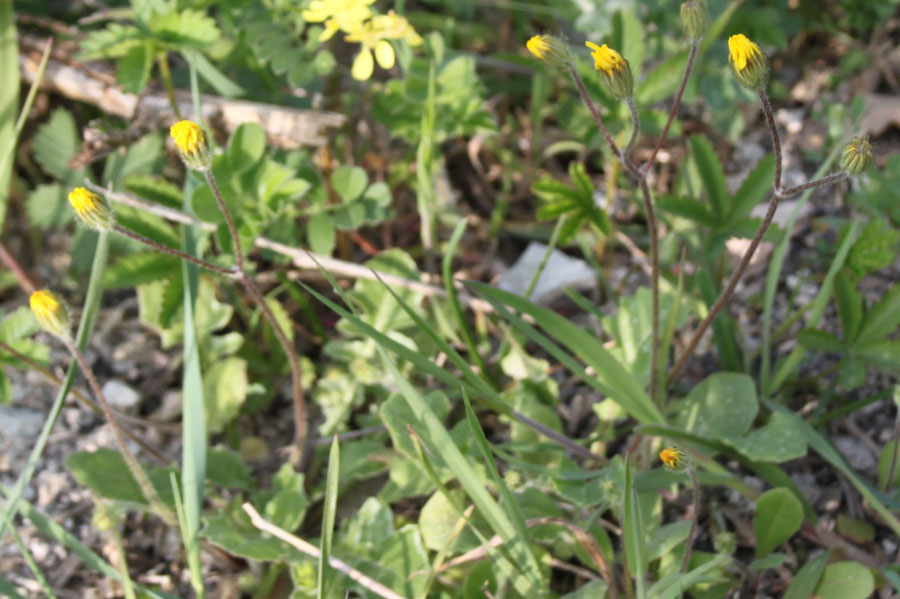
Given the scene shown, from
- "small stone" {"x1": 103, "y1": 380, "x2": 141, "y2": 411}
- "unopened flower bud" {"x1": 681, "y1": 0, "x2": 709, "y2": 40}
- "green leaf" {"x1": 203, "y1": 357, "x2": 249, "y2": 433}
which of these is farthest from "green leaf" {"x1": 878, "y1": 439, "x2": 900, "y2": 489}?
"small stone" {"x1": 103, "y1": 380, "x2": 141, "y2": 411}

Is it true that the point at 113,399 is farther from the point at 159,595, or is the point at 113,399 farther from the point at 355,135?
the point at 355,135

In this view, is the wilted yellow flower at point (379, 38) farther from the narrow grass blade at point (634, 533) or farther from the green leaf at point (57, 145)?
the narrow grass blade at point (634, 533)

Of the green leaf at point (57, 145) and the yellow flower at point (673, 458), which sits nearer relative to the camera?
the yellow flower at point (673, 458)

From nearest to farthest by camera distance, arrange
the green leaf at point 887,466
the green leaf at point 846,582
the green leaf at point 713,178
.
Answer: the green leaf at point 846,582
the green leaf at point 887,466
the green leaf at point 713,178

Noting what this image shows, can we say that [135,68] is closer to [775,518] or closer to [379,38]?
[379,38]

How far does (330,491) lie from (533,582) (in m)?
0.47

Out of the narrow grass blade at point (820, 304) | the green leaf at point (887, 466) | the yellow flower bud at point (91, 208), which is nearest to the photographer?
the yellow flower bud at point (91, 208)

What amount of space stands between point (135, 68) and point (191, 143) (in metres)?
0.85

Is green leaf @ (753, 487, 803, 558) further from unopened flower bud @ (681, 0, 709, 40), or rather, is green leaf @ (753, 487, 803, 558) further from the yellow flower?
unopened flower bud @ (681, 0, 709, 40)

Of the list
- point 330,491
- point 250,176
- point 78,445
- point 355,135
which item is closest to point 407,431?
point 330,491

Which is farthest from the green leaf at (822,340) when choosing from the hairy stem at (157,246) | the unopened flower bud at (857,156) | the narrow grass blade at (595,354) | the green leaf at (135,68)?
the green leaf at (135,68)

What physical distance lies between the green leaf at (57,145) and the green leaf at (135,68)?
500mm

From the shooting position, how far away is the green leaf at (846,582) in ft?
5.56

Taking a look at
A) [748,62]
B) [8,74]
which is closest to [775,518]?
[748,62]
